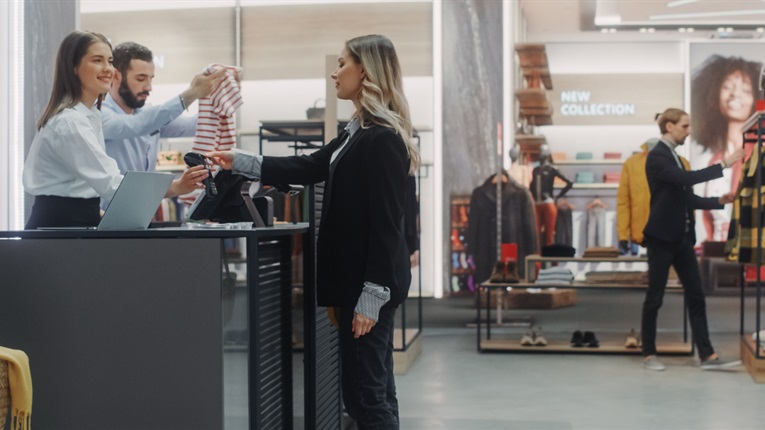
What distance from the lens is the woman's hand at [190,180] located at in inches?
110

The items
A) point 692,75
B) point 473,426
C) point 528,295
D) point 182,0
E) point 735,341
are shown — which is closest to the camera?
point 473,426

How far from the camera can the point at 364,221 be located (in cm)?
263

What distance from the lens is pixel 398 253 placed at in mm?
2646

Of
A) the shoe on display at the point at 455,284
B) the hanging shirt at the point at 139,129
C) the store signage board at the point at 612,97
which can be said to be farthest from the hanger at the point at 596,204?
the hanging shirt at the point at 139,129

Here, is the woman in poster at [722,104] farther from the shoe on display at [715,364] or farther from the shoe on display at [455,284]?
the shoe on display at [715,364]

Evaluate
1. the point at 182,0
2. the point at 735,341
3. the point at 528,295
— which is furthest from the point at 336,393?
the point at 182,0

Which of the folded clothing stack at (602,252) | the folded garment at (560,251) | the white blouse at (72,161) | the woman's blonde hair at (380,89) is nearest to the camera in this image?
the woman's blonde hair at (380,89)

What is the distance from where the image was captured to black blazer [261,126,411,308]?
2561 mm

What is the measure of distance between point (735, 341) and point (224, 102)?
14.9ft

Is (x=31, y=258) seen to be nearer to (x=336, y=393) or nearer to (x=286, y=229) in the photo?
(x=286, y=229)

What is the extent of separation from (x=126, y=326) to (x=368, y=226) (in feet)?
2.37

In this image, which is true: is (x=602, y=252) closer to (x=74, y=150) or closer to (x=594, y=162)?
(x=74, y=150)

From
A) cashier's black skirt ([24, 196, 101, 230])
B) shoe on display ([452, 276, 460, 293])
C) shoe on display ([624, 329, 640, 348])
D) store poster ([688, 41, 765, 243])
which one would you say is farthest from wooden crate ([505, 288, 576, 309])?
cashier's black skirt ([24, 196, 101, 230])

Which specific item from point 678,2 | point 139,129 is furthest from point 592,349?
point 678,2
